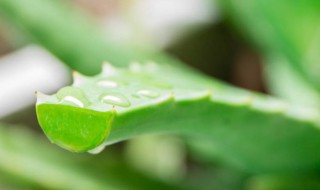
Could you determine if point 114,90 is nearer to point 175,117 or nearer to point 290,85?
point 175,117

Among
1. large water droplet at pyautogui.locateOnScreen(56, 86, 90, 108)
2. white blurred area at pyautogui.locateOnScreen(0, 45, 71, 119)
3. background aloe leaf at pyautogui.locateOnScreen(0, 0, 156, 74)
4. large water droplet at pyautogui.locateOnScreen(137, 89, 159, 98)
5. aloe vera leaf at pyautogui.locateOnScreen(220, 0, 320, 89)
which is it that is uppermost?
white blurred area at pyautogui.locateOnScreen(0, 45, 71, 119)

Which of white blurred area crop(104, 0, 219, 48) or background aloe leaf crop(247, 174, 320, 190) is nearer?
background aloe leaf crop(247, 174, 320, 190)

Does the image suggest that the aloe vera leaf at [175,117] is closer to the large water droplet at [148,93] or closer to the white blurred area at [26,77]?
the large water droplet at [148,93]

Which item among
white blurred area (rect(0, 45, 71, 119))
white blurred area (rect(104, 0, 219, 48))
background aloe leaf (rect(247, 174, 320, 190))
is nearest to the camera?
background aloe leaf (rect(247, 174, 320, 190))

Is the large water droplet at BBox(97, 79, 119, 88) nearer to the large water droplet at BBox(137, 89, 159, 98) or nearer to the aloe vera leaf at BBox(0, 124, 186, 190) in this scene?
the large water droplet at BBox(137, 89, 159, 98)

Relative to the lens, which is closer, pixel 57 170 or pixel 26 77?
pixel 57 170

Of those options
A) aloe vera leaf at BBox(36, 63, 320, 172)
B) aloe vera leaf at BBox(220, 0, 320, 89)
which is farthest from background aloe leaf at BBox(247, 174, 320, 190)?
aloe vera leaf at BBox(220, 0, 320, 89)

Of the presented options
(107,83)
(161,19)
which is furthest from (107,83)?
(161,19)
